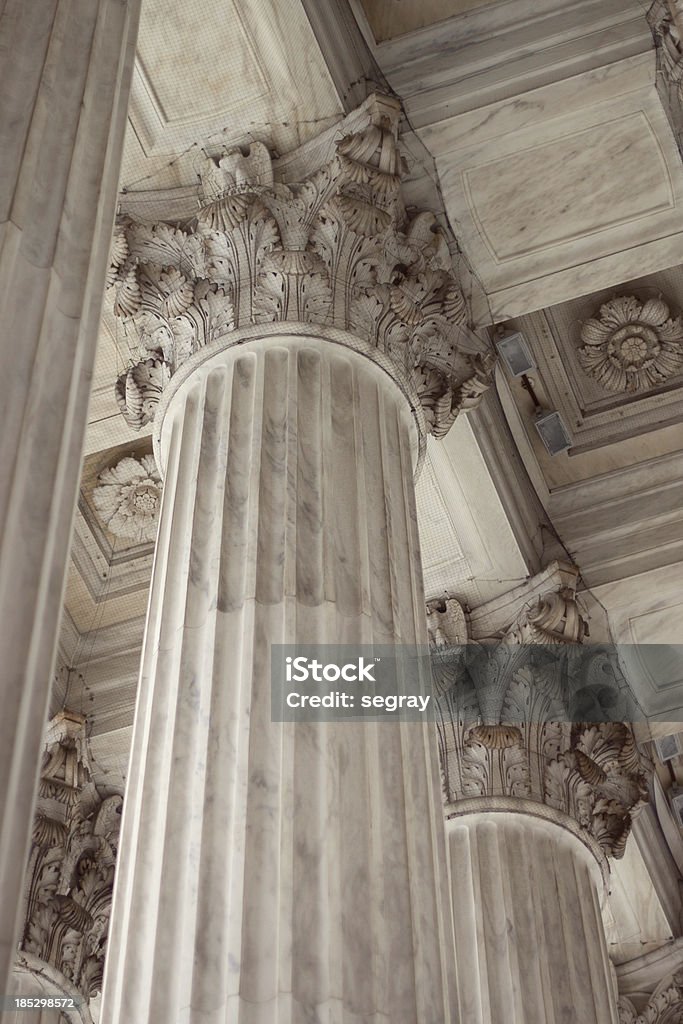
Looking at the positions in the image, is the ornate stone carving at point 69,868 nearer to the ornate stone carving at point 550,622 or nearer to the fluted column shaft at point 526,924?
the fluted column shaft at point 526,924

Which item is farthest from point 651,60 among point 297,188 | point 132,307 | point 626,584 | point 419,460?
point 626,584

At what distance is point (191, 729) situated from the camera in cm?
543

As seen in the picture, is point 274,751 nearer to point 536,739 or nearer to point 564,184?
point 564,184

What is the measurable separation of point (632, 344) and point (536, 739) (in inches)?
139

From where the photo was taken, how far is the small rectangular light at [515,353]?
1084cm

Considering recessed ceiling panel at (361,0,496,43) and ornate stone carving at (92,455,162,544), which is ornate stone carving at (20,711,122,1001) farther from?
recessed ceiling panel at (361,0,496,43)

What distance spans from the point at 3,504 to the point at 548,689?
7409 mm

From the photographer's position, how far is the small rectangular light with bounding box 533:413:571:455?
11398 mm

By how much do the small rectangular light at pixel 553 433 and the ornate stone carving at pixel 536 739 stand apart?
1.90m

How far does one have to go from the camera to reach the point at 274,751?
17.3 feet

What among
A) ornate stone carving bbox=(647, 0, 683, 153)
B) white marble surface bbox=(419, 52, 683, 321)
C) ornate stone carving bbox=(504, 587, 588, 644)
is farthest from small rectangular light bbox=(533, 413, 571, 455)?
ornate stone carving bbox=(647, 0, 683, 153)

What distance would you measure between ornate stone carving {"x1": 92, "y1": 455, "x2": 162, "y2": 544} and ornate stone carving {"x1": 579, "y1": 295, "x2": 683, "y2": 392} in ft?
12.5

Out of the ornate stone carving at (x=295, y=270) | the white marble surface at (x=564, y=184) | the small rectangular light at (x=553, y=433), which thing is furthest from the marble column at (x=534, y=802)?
the ornate stone carving at (x=295, y=270)

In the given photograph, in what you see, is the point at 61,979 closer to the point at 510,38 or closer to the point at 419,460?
the point at 419,460
